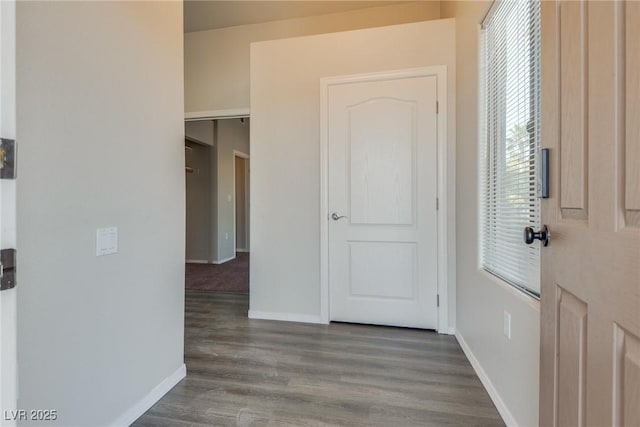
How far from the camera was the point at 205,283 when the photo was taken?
4.35 m

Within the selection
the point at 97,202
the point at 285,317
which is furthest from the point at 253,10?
the point at 285,317

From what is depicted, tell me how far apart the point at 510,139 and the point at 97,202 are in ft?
6.54

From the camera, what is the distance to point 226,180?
6176 millimetres

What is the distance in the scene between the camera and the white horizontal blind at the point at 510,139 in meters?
1.37

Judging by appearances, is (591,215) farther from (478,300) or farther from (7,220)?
Answer: (478,300)

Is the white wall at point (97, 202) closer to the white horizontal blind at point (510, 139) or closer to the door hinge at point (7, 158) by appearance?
the door hinge at point (7, 158)

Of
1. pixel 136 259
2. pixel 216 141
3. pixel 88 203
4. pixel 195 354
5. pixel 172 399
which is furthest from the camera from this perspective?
pixel 216 141

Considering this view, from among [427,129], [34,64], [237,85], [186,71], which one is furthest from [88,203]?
[186,71]

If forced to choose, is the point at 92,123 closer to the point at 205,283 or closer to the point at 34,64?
the point at 34,64

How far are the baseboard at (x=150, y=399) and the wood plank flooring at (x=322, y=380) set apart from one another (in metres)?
0.03

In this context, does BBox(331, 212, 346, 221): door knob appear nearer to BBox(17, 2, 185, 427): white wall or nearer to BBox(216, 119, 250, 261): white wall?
BBox(17, 2, 185, 427): white wall

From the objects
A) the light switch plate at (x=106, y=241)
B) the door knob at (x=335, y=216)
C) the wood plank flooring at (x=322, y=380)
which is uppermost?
the door knob at (x=335, y=216)

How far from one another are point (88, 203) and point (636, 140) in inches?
67.6

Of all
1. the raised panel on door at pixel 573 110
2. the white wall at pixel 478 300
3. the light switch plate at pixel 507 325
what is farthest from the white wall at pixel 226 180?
the raised panel on door at pixel 573 110
